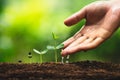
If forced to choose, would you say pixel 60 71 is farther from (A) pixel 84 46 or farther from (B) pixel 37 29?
(B) pixel 37 29

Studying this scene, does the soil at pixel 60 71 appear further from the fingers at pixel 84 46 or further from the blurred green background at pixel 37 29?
the blurred green background at pixel 37 29

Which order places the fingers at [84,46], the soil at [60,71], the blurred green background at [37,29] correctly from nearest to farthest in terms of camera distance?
the soil at [60,71] < the fingers at [84,46] < the blurred green background at [37,29]

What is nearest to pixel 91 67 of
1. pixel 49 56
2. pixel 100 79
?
pixel 100 79

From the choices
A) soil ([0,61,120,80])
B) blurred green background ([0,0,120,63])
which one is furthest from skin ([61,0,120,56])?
blurred green background ([0,0,120,63])

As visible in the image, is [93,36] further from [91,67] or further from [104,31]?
[91,67]

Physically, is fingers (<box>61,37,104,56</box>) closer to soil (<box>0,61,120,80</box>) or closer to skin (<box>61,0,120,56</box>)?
skin (<box>61,0,120,56</box>)

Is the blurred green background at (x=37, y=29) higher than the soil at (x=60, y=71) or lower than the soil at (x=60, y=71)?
higher

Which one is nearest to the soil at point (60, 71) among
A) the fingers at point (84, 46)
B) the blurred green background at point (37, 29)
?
the fingers at point (84, 46)

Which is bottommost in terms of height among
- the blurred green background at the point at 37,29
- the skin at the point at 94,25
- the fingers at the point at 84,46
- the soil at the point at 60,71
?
the soil at the point at 60,71
